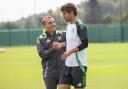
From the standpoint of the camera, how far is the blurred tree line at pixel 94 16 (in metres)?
70.4

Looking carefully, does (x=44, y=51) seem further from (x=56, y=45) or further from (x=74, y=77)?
(x=74, y=77)

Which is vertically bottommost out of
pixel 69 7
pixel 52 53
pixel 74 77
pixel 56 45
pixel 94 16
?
pixel 94 16

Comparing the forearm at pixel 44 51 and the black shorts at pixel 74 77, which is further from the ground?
the forearm at pixel 44 51

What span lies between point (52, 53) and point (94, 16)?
68.2m

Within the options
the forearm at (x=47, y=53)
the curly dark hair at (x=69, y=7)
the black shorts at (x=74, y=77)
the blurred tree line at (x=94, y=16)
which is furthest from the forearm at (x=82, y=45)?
the blurred tree line at (x=94, y=16)

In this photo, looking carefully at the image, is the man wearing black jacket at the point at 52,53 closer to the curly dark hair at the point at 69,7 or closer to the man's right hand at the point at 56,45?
the man's right hand at the point at 56,45

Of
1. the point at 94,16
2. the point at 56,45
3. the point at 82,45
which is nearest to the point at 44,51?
the point at 56,45

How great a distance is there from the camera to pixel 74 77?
32.5 ft

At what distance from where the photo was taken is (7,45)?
6022 cm

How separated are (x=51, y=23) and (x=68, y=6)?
1.09 meters

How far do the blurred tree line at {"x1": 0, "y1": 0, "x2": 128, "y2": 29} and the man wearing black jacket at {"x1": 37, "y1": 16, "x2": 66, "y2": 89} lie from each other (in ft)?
184

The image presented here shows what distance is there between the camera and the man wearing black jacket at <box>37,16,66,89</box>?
424 inches

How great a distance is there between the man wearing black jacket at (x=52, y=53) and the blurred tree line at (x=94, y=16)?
5608 centimetres

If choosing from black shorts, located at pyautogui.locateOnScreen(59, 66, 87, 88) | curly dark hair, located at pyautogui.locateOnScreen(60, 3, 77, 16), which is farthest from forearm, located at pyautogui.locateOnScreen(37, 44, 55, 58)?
curly dark hair, located at pyautogui.locateOnScreen(60, 3, 77, 16)
